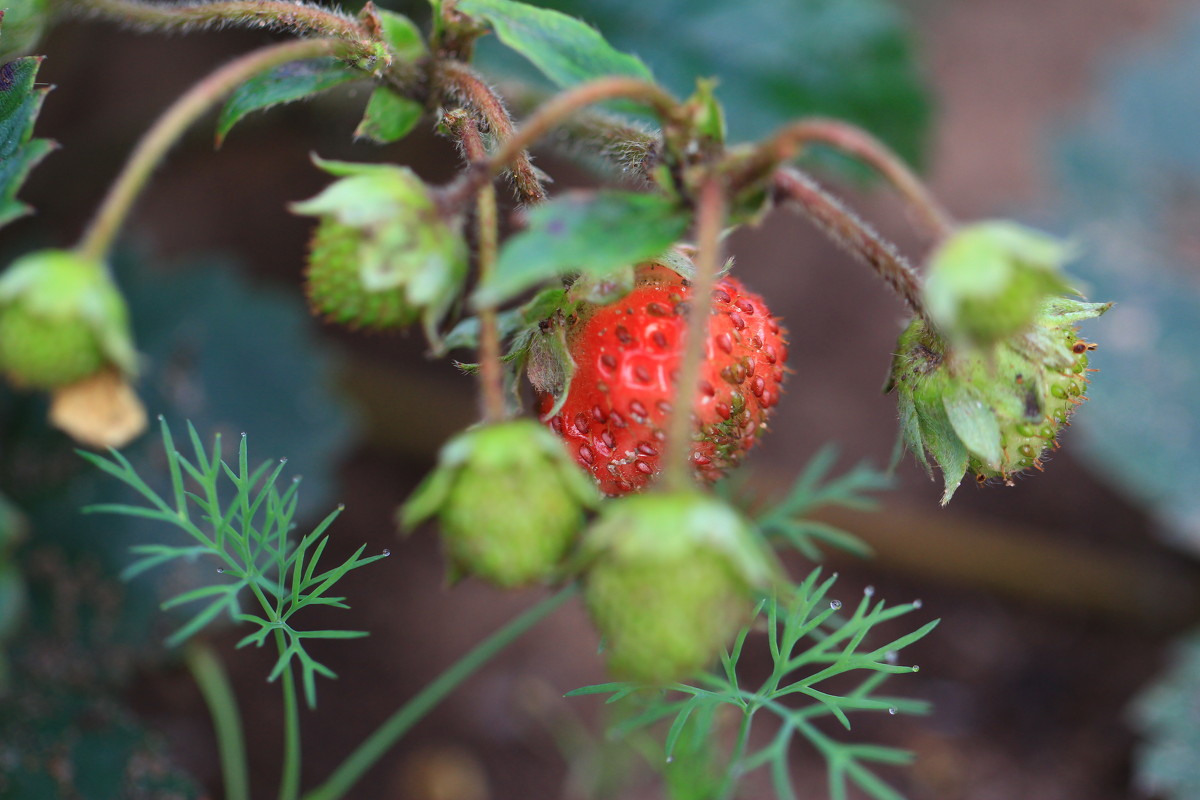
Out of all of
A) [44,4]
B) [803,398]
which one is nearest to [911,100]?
[803,398]

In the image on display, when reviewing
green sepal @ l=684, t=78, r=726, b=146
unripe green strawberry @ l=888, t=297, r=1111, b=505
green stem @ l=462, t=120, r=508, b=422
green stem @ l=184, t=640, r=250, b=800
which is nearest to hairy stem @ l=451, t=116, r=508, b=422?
green stem @ l=462, t=120, r=508, b=422

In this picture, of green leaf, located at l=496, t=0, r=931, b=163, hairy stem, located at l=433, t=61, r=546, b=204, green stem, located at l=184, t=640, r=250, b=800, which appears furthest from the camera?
green leaf, located at l=496, t=0, r=931, b=163

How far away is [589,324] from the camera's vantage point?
0.63 m

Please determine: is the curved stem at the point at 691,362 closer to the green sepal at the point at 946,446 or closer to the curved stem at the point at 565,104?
the curved stem at the point at 565,104

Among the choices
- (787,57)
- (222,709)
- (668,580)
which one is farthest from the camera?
(787,57)

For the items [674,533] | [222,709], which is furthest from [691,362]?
[222,709]

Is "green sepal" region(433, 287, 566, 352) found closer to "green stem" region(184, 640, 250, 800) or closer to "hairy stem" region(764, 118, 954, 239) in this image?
"hairy stem" region(764, 118, 954, 239)

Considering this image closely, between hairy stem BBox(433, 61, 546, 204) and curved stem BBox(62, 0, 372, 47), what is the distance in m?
0.05

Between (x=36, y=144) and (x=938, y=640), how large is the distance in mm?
1195

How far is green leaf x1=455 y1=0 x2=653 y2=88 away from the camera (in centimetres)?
57

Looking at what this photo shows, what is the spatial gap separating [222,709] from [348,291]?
738 millimetres

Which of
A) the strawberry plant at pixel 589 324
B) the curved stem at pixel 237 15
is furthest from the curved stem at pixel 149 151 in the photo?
the curved stem at pixel 237 15

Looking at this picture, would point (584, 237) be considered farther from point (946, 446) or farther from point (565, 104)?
point (946, 446)

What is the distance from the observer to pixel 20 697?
0.99 meters
